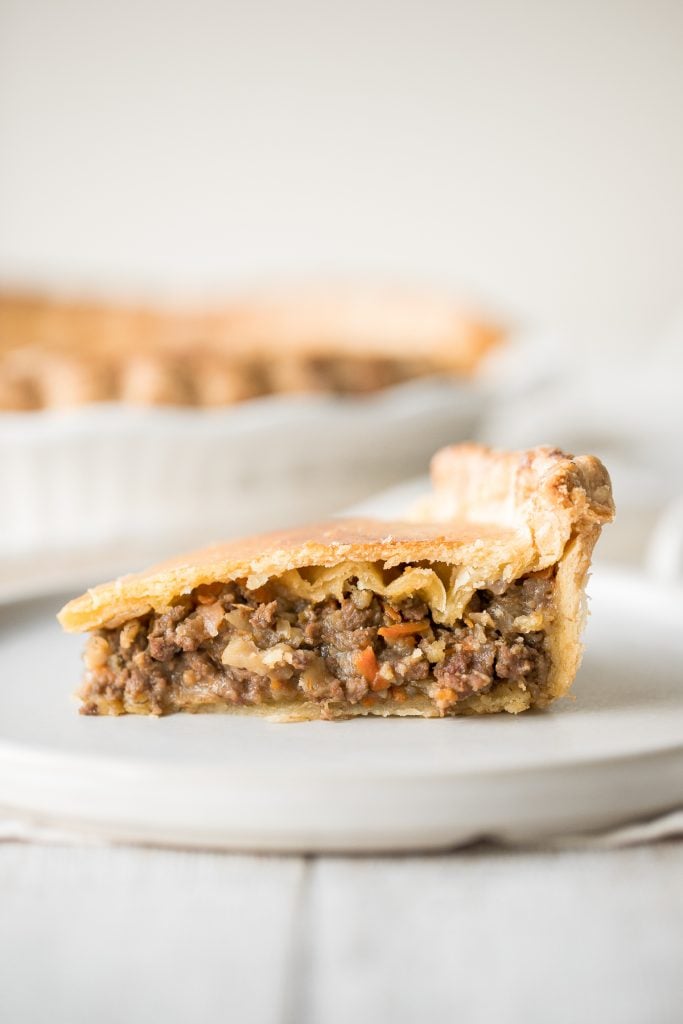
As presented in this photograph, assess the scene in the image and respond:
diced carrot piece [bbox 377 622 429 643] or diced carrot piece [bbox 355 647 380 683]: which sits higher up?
diced carrot piece [bbox 377 622 429 643]

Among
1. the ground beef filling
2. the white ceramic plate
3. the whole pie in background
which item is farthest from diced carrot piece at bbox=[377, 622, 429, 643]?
the whole pie in background

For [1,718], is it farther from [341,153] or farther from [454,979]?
[341,153]

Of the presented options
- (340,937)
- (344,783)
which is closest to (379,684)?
(344,783)

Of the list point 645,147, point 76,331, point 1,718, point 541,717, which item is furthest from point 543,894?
point 645,147

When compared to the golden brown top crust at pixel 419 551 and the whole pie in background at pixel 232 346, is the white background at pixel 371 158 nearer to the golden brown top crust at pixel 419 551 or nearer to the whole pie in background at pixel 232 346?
the whole pie in background at pixel 232 346

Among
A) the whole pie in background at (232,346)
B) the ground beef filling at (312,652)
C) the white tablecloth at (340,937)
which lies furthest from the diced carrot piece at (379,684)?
the whole pie in background at (232,346)

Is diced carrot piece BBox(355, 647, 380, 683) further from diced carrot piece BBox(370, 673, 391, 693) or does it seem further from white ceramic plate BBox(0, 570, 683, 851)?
white ceramic plate BBox(0, 570, 683, 851)

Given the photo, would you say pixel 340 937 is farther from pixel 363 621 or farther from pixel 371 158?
pixel 371 158

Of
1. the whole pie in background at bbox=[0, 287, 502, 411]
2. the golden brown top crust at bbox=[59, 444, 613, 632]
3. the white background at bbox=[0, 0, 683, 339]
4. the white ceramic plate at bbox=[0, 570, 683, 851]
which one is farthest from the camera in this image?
the white background at bbox=[0, 0, 683, 339]
